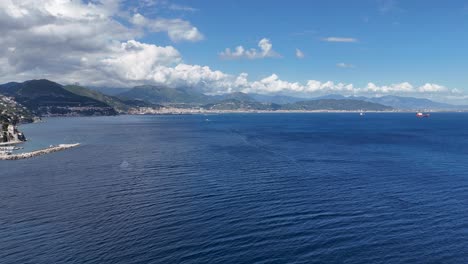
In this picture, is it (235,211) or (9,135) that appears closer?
(235,211)

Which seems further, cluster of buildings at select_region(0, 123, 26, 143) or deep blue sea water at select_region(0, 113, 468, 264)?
cluster of buildings at select_region(0, 123, 26, 143)

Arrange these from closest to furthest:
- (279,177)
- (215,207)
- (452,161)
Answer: (215,207)
(279,177)
(452,161)

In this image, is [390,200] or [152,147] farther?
[152,147]

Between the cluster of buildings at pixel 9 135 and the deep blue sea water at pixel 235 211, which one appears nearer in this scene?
the deep blue sea water at pixel 235 211

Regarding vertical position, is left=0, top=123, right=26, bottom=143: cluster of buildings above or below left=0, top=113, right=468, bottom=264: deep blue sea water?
above

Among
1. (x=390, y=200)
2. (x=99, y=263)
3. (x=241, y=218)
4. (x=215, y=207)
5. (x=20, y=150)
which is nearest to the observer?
(x=99, y=263)

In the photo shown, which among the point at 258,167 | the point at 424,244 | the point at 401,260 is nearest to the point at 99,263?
the point at 401,260

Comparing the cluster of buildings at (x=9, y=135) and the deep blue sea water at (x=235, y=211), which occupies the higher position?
the cluster of buildings at (x=9, y=135)

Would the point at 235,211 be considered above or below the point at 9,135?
below

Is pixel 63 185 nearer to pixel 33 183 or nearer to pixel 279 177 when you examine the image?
pixel 33 183
